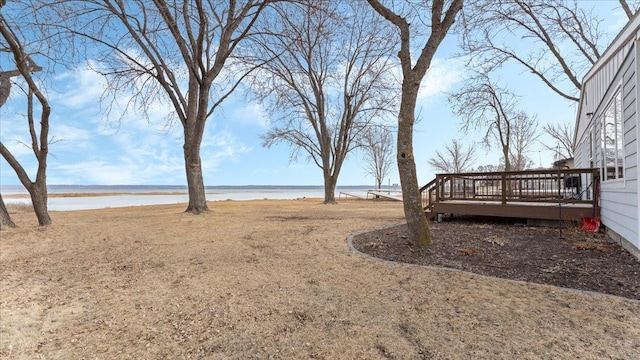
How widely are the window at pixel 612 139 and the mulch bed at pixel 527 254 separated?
1239 millimetres

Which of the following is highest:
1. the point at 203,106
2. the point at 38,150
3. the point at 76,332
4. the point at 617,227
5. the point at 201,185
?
the point at 203,106

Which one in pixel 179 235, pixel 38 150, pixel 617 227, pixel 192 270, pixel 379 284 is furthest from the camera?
pixel 38 150

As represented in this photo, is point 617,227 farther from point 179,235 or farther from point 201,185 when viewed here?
point 201,185

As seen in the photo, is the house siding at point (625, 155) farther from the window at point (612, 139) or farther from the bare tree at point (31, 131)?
the bare tree at point (31, 131)

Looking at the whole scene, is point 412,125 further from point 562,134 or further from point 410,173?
point 562,134

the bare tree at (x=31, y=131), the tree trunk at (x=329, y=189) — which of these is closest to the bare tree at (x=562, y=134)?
the tree trunk at (x=329, y=189)

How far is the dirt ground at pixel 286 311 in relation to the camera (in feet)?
7.83

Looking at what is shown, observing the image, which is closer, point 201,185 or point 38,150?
point 38,150

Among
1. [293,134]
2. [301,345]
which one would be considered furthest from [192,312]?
[293,134]

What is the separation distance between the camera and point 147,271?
177 inches

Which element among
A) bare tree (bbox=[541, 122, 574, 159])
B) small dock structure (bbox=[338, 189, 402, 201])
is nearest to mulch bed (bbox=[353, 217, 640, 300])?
small dock structure (bbox=[338, 189, 402, 201])

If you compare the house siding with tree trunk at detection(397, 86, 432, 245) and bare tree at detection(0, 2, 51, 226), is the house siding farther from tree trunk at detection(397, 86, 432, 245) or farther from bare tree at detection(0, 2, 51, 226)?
bare tree at detection(0, 2, 51, 226)

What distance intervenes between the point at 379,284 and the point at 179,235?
16.0ft

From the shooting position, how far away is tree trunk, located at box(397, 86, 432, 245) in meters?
5.27
